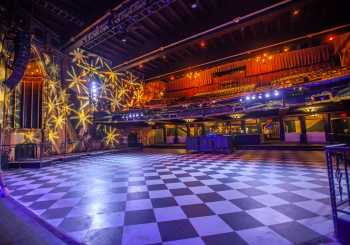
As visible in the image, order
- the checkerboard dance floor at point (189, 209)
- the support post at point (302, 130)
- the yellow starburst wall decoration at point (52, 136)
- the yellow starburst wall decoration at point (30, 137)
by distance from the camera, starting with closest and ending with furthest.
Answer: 1. the checkerboard dance floor at point (189, 209)
2. the yellow starburst wall decoration at point (30, 137)
3. the yellow starburst wall decoration at point (52, 136)
4. the support post at point (302, 130)

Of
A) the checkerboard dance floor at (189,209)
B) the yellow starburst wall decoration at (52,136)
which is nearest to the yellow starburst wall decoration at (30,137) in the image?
the yellow starburst wall decoration at (52,136)

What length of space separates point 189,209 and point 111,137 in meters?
11.5

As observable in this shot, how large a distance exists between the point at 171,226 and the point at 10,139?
8.84 meters

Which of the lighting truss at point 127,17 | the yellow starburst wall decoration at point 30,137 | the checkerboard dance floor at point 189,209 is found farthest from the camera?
the yellow starburst wall decoration at point 30,137

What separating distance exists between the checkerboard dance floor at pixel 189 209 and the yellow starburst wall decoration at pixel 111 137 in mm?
8620

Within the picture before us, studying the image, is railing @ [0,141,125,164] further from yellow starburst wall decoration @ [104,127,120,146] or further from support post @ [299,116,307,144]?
support post @ [299,116,307,144]

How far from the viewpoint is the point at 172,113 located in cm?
1020

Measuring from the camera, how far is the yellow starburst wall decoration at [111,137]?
1272 cm

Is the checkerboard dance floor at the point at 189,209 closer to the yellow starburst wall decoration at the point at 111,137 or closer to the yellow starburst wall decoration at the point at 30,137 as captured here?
the yellow starburst wall decoration at the point at 30,137

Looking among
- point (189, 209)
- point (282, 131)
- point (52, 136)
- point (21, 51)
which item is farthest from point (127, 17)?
point (282, 131)

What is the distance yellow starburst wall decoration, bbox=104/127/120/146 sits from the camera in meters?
12.7

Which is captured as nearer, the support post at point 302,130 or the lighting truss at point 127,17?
the lighting truss at point 127,17

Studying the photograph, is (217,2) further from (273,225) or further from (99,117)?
(99,117)

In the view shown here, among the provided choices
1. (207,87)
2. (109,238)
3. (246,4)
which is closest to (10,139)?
(109,238)
